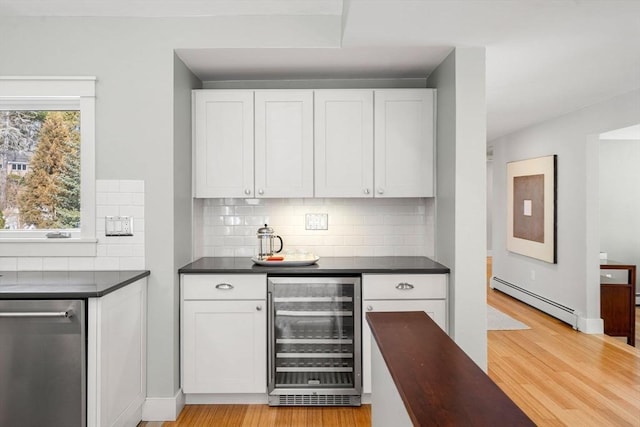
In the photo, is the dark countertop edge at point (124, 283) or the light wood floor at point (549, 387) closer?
the dark countertop edge at point (124, 283)

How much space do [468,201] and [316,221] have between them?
3.99 ft

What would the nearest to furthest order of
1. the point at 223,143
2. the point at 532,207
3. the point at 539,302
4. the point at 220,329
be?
1. the point at 220,329
2. the point at 223,143
3. the point at 539,302
4. the point at 532,207

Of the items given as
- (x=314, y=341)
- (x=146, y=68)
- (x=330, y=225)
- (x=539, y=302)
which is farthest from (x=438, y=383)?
(x=539, y=302)

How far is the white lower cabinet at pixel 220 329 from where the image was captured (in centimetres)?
292

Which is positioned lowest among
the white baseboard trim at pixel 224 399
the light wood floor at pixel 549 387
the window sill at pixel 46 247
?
the light wood floor at pixel 549 387

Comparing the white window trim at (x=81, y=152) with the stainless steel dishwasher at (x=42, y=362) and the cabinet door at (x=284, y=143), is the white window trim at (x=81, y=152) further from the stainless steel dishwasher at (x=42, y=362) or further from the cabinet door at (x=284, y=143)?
the cabinet door at (x=284, y=143)

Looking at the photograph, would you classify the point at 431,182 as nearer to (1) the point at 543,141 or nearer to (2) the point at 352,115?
(2) the point at 352,115

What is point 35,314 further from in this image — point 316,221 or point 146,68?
point 316,221

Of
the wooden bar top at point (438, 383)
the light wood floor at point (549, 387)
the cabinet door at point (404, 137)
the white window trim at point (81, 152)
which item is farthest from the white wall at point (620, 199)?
the white window trim at point (81, 152)

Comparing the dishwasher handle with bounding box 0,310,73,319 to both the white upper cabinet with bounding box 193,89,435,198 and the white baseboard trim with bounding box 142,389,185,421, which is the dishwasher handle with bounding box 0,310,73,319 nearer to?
the white baseboard trim with bounding box 142,389,185,421

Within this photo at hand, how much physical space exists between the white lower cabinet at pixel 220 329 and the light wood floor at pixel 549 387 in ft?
0.72

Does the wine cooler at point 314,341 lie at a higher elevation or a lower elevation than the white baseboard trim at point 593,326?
higher

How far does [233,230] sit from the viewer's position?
11.7 ft

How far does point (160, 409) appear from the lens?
2814 mm
